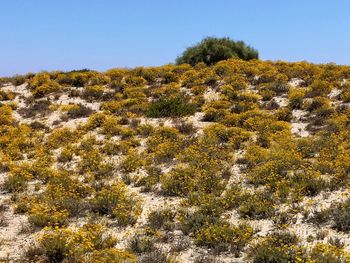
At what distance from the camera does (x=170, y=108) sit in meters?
22.7

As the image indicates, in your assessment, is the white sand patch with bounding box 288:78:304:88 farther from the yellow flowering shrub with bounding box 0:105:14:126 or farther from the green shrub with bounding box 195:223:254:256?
the green shrub with bounding box 195:223:254:256

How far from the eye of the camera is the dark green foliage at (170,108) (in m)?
22.2

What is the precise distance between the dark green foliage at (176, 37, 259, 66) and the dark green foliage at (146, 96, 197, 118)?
14.9 meters

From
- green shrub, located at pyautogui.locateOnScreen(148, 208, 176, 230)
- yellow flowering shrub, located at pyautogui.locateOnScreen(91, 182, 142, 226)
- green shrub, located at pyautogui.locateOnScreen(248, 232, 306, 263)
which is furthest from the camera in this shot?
yellow flowering shrub, located at pyautogui.locateOnScreen(91, 182, 142, 226)

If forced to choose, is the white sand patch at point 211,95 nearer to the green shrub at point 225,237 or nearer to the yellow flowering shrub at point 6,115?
the yellow flowering shrub at point 6,115

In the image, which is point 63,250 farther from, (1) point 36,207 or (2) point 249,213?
(2) point 249,213

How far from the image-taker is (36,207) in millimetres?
11625

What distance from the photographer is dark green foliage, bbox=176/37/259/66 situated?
3788 centimetres

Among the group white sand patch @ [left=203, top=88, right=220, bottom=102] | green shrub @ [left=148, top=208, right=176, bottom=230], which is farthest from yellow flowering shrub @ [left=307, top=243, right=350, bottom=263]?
white sand patch @ [left=203, top=88, right=220, bottom=102]

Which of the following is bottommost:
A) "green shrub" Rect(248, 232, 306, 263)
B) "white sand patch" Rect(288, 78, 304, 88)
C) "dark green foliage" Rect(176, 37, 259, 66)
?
"green shrub" Rect(248, 232, 306, 263)

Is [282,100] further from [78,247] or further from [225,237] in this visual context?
[78,247]

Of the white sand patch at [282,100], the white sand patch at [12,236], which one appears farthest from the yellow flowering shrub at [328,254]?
the white sand patch at [282,100]

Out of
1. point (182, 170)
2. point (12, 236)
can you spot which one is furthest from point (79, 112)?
point (12, 236)

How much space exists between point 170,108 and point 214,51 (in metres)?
16.9
